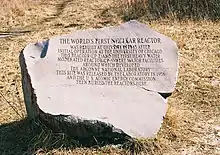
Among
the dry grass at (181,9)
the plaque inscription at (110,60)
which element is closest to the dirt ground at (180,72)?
the dry grass at (181,9)

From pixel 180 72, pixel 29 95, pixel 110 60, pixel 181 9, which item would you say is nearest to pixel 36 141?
pixel 29 95

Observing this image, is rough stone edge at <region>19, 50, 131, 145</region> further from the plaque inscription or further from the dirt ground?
the plaque inscription

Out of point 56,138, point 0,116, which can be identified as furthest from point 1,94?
point 56,138

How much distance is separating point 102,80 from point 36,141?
80 centimetres

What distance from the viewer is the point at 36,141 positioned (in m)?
4.28

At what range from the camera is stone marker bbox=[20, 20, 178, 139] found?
4.18 m

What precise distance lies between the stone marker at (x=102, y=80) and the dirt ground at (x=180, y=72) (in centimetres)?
23

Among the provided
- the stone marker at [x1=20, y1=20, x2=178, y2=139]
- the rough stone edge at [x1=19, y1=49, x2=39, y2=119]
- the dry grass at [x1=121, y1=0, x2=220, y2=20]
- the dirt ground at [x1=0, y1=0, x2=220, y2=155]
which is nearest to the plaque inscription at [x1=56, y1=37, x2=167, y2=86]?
the stone marker at [x1=20, y1=20, x2=178, y2=139]

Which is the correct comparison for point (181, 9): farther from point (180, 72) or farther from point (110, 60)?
point (110, 60)

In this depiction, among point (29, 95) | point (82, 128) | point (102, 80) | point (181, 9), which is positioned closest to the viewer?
point (82, 128)

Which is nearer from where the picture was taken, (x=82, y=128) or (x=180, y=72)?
(x=82, y=128)

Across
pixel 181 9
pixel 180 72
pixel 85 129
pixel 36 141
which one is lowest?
pixel 181 9

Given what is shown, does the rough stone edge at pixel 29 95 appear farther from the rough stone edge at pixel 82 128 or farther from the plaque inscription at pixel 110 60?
the plaque inscription at pixel 110 60

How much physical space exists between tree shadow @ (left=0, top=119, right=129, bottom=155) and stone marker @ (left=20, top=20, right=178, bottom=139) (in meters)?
0.08
